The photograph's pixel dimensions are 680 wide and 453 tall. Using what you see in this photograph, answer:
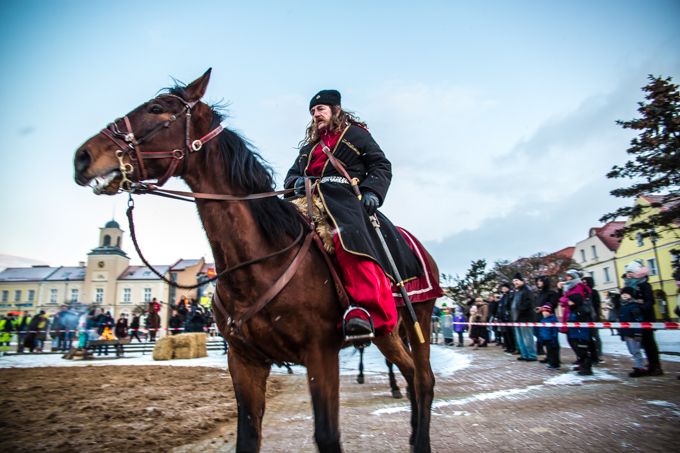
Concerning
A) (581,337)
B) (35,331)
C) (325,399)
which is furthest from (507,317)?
(35,331)

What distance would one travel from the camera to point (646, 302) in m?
8.30

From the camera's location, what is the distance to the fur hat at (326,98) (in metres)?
3.80

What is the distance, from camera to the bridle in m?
2.65

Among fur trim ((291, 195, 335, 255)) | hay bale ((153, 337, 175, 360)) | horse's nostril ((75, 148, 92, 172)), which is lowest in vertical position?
hay bale ((153, 337, 175, 360))

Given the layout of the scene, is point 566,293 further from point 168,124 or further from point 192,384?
point 168,124

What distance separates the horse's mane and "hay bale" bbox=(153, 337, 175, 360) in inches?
532

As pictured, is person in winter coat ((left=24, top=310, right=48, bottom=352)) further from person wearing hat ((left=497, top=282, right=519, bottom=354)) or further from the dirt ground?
person wearing hat ((left=497, top=282, right=519, bottom=354))

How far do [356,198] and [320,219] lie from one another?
0.36m

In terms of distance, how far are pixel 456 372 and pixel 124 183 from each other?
888 centimetres

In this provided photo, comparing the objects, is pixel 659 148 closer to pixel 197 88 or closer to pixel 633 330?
pixel 633 330

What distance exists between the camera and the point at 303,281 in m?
2.90

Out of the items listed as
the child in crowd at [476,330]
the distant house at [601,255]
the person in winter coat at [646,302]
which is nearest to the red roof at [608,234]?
the distant house at [601,255]

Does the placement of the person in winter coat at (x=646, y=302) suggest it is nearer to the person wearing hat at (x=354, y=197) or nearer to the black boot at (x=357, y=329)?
the person wearing hat at (x=354, y=197)

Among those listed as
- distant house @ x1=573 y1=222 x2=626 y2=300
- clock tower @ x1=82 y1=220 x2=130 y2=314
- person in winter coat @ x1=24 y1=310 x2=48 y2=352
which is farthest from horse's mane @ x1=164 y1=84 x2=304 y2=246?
clock tower @ x1=82 y1=220 x2=130 y2=314
